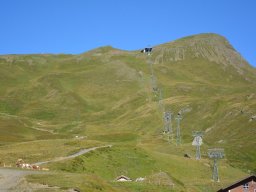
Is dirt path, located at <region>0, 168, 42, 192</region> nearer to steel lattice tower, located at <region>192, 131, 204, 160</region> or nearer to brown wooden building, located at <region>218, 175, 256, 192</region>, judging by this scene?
brown wooden building, located at <region>218, 175, 256, 192</region>

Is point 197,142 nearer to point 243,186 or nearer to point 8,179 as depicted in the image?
point 243,186

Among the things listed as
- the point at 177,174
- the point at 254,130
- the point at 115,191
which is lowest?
the point at 115,191

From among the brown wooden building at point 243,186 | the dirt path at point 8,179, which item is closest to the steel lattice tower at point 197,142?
the brown wooden building at point 243,186

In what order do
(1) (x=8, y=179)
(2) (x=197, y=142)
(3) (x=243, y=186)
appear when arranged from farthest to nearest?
1. (2) (x=197, y=142)
2. (3) (x=243, y=186)
3. (1) (x=8, y=179)

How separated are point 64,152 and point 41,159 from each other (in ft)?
37.7

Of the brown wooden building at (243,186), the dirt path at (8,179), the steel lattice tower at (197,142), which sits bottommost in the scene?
the dirt path at (8,179)

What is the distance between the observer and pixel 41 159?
89.2 m

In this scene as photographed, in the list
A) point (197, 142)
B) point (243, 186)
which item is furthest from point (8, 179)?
point (197, 142)

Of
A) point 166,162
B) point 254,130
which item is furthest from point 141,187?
point 254,130

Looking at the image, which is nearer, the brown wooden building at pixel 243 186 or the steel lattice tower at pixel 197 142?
the brown wooden building at pixel 243 186

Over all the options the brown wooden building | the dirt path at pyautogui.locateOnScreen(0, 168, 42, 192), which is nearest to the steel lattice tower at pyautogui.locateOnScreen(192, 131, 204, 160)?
the brown wooden building

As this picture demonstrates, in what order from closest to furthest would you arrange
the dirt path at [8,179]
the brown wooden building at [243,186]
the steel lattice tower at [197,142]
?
the dirt path at [8,179] < the brown wooden building at [243,186] < the steel lattice tower at [197,142]

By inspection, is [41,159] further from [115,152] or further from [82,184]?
[82,184]

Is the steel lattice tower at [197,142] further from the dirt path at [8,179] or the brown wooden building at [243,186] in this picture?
the dirt path at [8,179]
